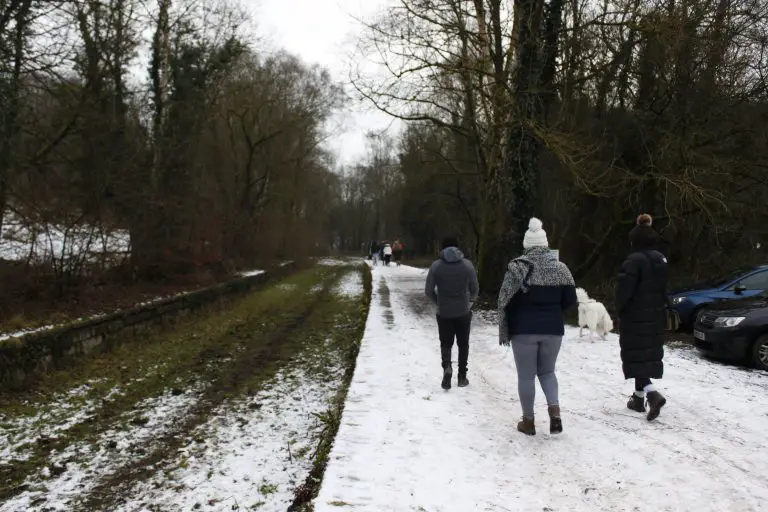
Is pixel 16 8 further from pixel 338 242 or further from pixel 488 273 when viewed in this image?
pixel 338 242

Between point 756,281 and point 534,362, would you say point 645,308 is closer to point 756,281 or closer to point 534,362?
point 534,362

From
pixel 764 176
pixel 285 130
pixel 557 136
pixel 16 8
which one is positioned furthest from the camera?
pixel 285 130

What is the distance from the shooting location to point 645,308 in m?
5.61

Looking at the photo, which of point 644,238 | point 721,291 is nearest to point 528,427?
point 644,238

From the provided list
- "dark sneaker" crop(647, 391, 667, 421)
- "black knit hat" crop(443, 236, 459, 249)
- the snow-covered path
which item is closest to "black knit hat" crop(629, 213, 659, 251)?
"dark sneaker" crop(647, 391, 667, 421)

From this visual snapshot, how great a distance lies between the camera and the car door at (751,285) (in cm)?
1162

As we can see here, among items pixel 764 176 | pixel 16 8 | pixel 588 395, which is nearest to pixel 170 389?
pixel 588 395

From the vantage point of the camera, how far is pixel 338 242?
10975 centimetres

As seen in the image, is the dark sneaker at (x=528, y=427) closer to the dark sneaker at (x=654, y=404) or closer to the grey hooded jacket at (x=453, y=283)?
the dark sneaker at (x=654, y=404)

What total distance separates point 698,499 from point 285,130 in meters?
33.9

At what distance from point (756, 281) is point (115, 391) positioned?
12.4 m

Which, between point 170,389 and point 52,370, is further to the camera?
point 52,370

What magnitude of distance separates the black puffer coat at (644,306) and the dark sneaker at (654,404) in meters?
0.19

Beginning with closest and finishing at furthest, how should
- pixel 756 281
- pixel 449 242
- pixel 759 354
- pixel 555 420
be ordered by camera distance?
pixel 555 420 → pixel 449 242 → pixel 759 354 → pixel 756 281
